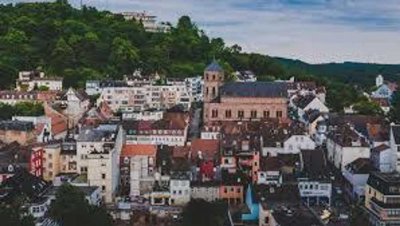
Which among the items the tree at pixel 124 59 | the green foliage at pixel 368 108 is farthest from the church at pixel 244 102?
the tree at pixel 124 59

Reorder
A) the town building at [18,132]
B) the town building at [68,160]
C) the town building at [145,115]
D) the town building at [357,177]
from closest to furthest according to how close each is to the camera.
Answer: the town building at [357,177] → the town building at [68,160] → the town building at [18,132] → the town building at [145,115]

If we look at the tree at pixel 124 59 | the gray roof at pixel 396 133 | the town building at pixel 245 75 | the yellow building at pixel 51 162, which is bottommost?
the yellow building at pixel 51 162

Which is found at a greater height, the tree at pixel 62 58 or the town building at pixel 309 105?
the tree at pixel 62 58

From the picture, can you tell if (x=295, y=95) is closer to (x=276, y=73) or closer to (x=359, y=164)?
(x=276, y=73)

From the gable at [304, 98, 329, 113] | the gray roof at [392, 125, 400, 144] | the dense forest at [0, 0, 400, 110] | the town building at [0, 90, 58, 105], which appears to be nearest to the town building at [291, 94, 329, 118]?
the gable at [304, 98, 329, 113]

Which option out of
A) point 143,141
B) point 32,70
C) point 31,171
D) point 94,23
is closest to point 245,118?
point 143,141

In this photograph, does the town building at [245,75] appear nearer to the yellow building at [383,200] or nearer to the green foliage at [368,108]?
the green foliage at [368,108]

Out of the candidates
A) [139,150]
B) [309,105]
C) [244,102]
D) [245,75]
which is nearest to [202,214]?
[139,150]
